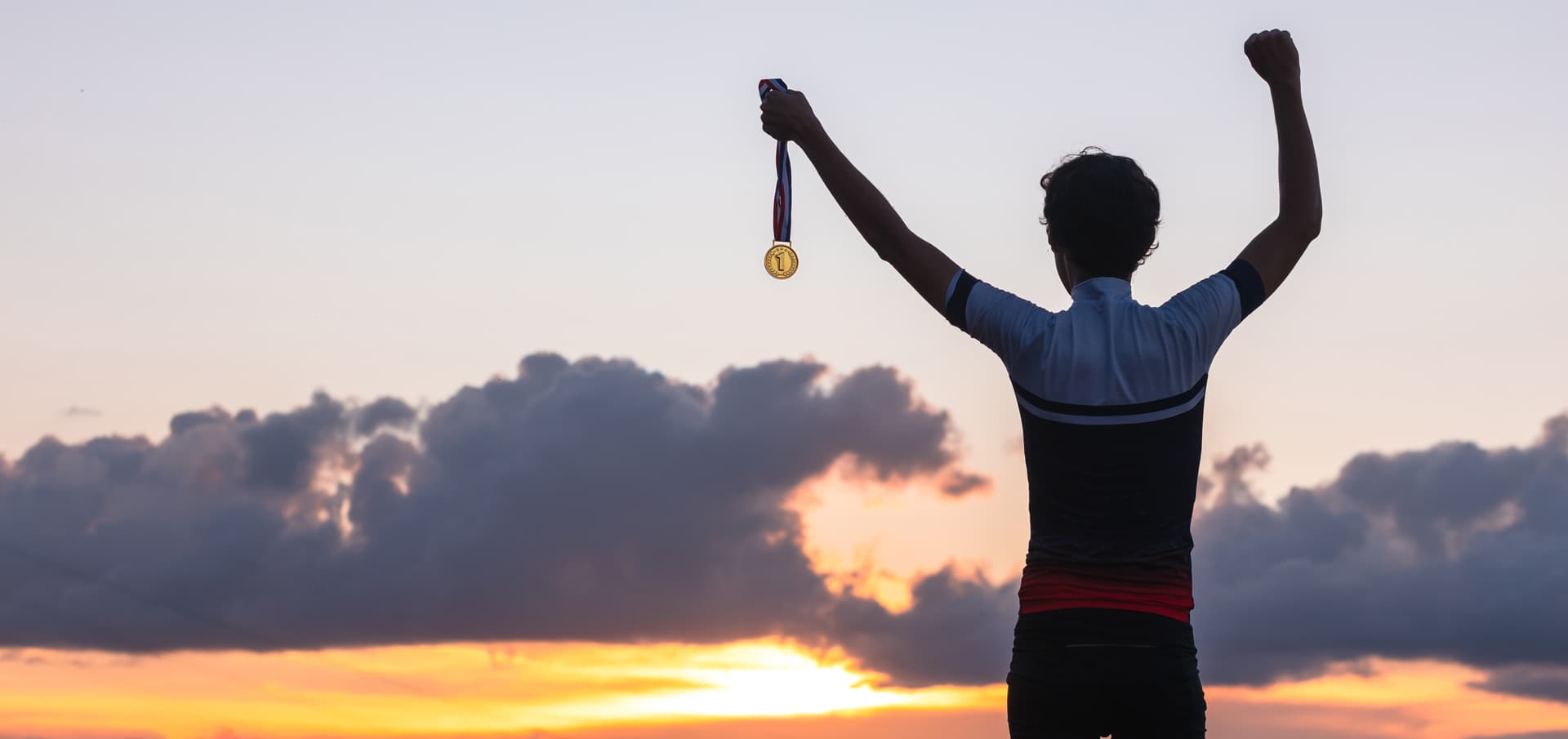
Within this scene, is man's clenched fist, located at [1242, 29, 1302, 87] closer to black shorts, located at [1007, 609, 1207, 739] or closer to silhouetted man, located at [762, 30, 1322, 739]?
silhouetted man, located at [762, 30, 1322, 739]

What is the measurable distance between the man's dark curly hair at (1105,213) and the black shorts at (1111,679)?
142cm

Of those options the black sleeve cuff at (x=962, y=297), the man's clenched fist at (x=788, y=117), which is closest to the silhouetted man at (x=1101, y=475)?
the black sleeve cuff at (x=962, y=297)

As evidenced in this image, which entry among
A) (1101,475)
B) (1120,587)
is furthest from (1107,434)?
(1120,587)

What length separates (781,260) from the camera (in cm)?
636

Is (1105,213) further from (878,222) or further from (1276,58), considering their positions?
(1276,58)

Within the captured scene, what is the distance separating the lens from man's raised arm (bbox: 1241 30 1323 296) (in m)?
6.28

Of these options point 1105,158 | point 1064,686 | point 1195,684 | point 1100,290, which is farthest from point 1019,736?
point 1105,158

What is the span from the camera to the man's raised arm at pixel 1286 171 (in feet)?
20.6

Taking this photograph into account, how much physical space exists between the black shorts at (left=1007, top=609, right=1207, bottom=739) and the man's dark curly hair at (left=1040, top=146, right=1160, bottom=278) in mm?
Result: 1417

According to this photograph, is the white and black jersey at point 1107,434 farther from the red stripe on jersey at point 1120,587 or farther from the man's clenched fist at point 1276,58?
the man's clenched fist at point 1276,58

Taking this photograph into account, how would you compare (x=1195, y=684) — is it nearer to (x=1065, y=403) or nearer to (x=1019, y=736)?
(x=1019, y=736)

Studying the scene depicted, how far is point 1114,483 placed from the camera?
5.78m

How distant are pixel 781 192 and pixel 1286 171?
2198 millimetres

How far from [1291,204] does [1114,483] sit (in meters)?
1.58
